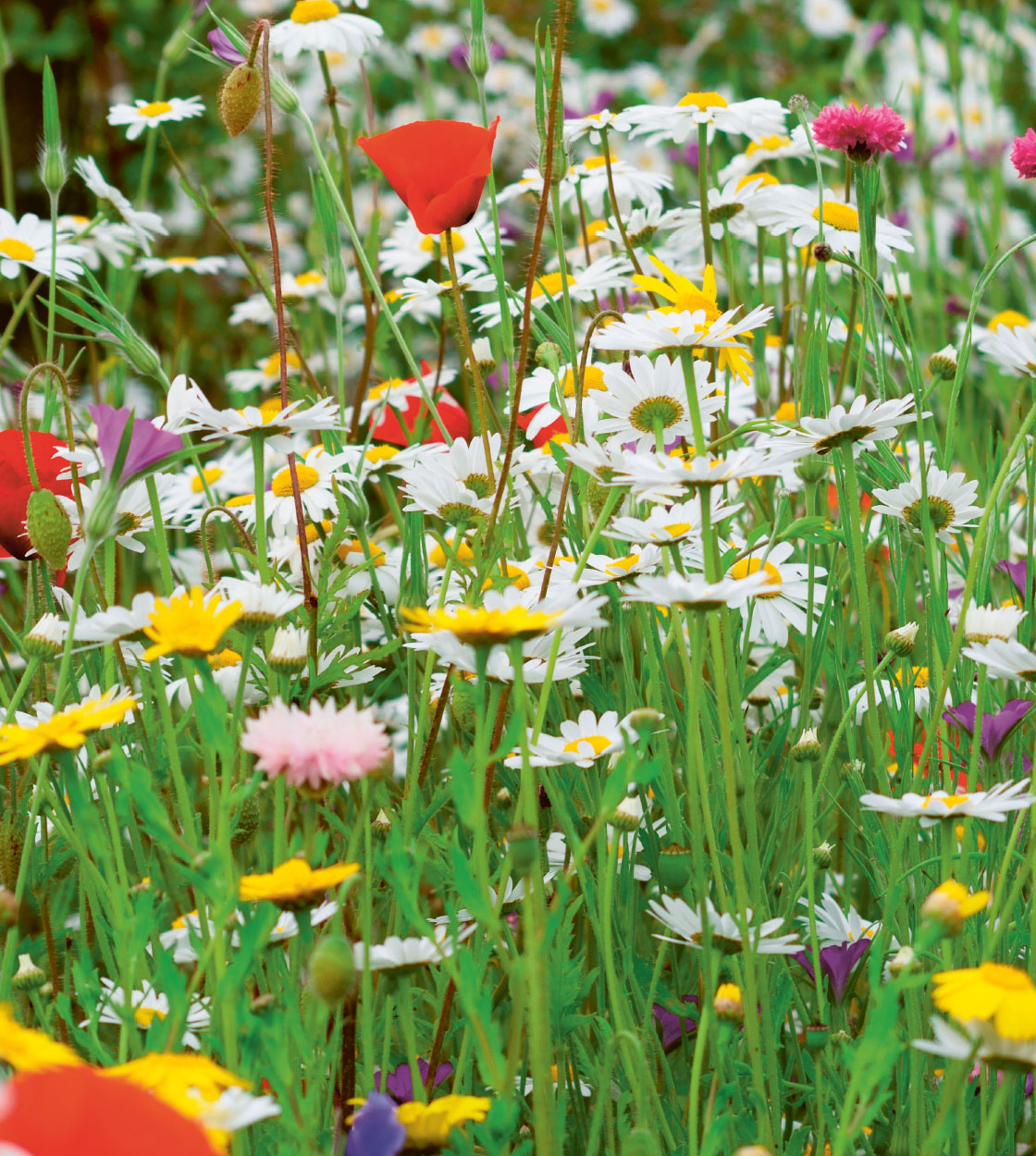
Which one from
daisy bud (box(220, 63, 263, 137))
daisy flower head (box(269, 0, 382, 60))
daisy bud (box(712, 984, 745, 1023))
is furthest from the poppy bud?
daisy flower head (box(269, 0, 382, 60))

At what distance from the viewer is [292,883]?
0.36 metres

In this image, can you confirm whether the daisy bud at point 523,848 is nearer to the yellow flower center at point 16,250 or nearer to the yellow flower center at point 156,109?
the yellow flower center at point 16,250

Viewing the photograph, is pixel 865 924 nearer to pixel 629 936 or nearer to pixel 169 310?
pixel 629 936

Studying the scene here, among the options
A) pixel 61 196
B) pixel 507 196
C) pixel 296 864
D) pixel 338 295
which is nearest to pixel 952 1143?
pixel 296 864

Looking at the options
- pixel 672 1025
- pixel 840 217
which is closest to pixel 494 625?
pixel 672 1025

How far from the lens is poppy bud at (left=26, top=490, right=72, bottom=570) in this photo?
53 centimetres

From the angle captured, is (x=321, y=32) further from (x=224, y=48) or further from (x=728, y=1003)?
(x=728, y=1003)

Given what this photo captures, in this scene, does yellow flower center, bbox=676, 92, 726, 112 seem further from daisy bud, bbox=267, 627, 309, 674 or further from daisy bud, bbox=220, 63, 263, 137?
daisy bud, bbox=267, 627, 309, 674

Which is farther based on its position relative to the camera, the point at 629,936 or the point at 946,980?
the point at 629,936

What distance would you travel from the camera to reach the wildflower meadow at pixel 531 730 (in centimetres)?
38

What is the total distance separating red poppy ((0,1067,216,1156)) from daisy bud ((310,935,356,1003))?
0.41ft

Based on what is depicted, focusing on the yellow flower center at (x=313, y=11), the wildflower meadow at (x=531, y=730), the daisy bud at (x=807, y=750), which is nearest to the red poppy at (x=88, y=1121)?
the wildflower meadow at (x=531, y=730)

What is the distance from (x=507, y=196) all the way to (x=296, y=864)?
77 centimetres

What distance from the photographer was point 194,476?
0.93m
